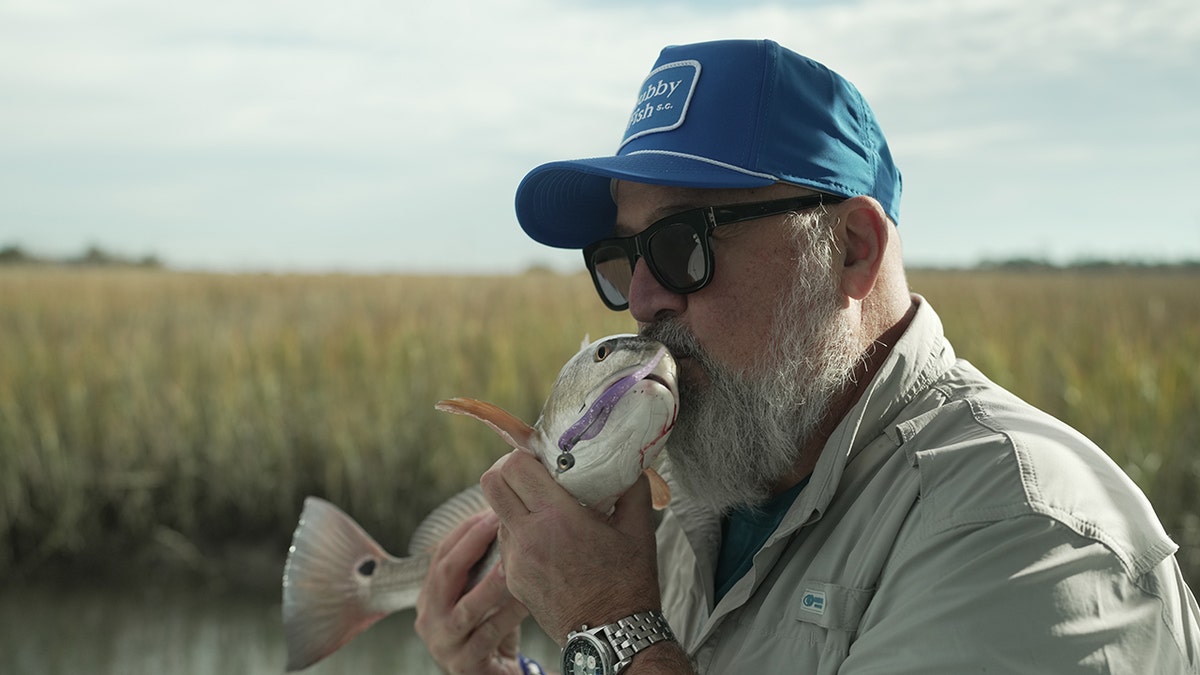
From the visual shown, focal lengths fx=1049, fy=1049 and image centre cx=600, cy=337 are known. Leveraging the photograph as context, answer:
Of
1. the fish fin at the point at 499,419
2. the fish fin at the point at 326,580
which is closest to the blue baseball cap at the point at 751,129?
the fish fin at the point at 499,419

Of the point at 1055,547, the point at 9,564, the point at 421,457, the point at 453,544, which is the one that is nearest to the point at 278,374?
the point at 421,457

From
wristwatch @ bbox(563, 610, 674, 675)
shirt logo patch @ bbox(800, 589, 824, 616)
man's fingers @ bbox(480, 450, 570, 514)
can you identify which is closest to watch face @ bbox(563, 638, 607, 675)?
wristwatch @ bbox(563, 610, 674, 675)

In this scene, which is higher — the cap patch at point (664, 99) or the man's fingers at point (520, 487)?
the cap patch at point (664, 99)

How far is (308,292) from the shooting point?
11914 millimetres

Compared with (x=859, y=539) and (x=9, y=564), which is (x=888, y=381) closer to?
(x=859, y=539)

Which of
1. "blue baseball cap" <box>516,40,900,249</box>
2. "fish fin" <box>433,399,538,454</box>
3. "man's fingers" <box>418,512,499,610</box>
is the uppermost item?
"blue baseball cap" <box>516,40,900,249</box>

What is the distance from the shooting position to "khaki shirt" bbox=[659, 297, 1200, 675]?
57.1 inches

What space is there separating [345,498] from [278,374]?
1.28 meters

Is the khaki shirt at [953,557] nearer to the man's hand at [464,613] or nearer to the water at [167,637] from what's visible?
the man's hand at [464,613]

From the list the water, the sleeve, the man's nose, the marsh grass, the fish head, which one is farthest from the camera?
the marsh grass

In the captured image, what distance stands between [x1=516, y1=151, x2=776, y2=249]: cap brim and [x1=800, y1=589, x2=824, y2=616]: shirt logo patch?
2.51ft

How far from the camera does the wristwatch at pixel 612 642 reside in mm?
1733

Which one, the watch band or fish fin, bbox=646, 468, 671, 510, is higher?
fish fin, bbox=646, 468, 671, 510

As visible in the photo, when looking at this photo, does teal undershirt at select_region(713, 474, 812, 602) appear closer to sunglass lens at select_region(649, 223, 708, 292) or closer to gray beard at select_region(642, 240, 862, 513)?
gray beard at select_region(642, 240, 862, 513)
